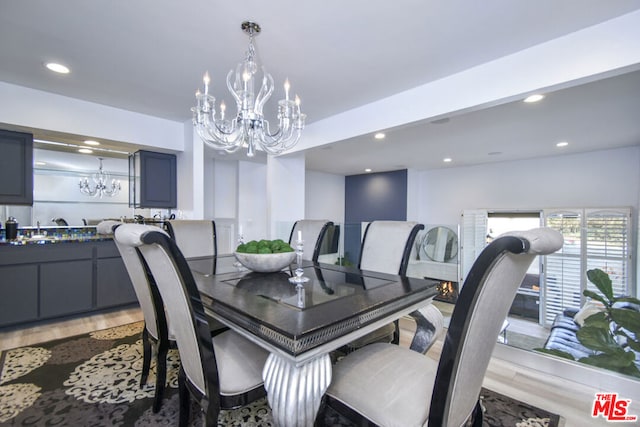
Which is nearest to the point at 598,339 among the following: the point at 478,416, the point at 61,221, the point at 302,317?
the point at 478,416

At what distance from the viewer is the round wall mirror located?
341cm

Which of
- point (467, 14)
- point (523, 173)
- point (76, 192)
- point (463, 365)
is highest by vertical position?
point (467, 14)

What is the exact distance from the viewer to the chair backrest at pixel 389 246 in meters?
2.04

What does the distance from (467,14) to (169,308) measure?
2.24 m

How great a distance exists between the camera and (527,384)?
6.61ft

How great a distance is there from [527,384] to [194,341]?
227 cm

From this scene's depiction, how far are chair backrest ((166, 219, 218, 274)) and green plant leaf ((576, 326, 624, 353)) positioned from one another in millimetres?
3007

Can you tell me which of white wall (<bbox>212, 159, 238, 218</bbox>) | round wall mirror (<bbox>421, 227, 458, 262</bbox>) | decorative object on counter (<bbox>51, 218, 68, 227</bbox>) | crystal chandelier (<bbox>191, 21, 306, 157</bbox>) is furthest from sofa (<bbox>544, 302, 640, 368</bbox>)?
decorative object on counter (<bbox>51, 218, 68, 227</bbox>)

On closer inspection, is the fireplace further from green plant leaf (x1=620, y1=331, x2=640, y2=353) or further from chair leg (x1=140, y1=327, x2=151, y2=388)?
chair leg (x1=140, y1=327, x2=151, y2=388)

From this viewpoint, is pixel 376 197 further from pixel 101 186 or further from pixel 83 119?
pixel 83 119

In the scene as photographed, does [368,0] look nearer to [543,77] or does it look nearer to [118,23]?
[543,77]

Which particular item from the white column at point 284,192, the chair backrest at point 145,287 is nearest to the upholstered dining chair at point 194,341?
the chair backrest at point 145,287

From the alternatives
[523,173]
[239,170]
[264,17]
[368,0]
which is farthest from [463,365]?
[523,173]

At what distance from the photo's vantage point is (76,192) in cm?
357
